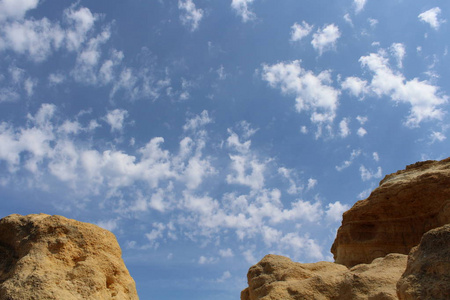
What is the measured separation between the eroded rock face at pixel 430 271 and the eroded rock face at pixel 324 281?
10.3 feet

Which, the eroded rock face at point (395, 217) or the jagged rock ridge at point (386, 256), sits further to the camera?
the eroded rock face at point (395, 217)

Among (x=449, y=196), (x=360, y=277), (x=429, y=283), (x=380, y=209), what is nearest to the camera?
(x=429, y=283)

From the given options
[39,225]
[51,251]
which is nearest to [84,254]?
[51,251]

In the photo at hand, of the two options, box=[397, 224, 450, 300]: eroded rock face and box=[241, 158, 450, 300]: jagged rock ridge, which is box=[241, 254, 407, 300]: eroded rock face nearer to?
box=[241, 158, 450, 300]: jagged rock ridge

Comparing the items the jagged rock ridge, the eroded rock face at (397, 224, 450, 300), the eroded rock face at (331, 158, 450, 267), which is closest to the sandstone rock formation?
the eroded rock face at (397, 224, 450, 300)

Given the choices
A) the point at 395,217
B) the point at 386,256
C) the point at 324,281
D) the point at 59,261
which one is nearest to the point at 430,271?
the point at 324,281

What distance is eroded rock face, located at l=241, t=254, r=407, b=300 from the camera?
1000 centimetres

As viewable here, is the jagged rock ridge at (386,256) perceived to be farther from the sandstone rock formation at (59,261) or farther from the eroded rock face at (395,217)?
the sandstone rock formation at (59,261)

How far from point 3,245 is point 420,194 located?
22598mm

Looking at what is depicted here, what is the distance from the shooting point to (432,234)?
21.6ft

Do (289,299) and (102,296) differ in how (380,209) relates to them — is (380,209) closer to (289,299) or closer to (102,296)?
(289,299)

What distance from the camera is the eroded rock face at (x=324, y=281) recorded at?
10.0m

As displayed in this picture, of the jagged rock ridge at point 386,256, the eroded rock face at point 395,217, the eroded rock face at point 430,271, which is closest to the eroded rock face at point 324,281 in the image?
the jagged rock ridge at point 386,256

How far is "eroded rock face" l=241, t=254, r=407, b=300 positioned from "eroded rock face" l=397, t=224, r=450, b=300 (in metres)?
3.13
